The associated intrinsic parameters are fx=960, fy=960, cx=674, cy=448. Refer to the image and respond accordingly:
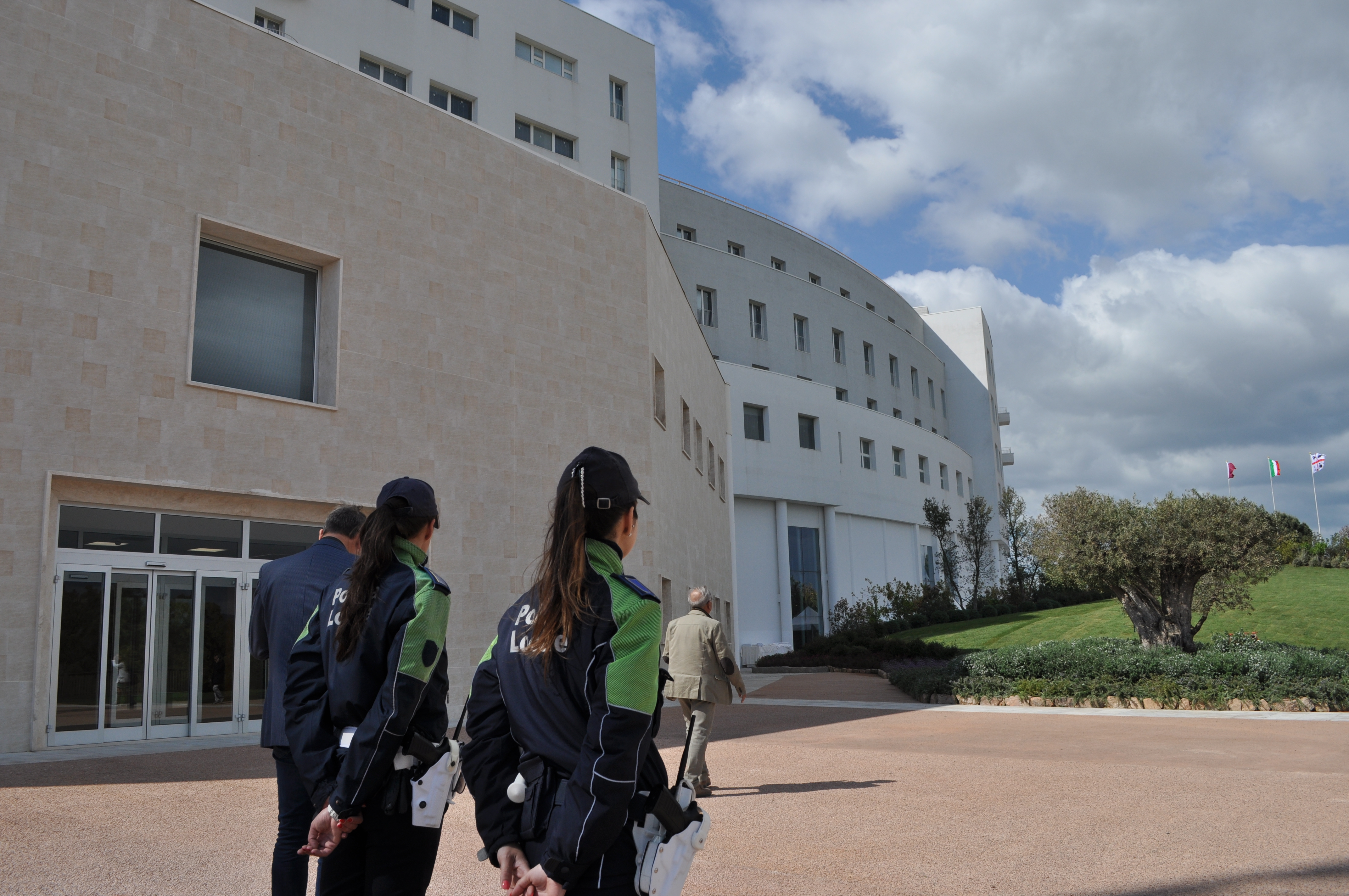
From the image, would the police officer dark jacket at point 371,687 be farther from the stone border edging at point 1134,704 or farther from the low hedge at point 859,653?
the low hedge at point 859,653

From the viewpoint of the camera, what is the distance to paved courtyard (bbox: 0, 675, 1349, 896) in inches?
211

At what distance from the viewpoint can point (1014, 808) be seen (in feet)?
23.7

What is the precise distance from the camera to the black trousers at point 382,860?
9.21 feet

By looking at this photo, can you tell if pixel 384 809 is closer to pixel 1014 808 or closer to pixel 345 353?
pixel 1014 808

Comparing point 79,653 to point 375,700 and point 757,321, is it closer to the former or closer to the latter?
point 375,700

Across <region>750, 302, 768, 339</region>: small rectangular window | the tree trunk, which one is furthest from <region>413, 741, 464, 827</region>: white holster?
<region>750, 302, 768, 339</region>: small rectangular window

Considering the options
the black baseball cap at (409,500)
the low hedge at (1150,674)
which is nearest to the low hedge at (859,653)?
the low hedge at (1150,674)

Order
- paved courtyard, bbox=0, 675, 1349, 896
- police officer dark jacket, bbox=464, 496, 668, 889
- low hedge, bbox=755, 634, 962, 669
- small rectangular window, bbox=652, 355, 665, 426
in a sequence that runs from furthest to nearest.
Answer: low hedge, bbox=755, 634, 962, 669 < small rectangular window, bbox=652, 355, 665, 426 < paved courtyard, bbox=0, 675, 1349, 896 < police officer dark jacket, bbox=464, 496, 668, 889

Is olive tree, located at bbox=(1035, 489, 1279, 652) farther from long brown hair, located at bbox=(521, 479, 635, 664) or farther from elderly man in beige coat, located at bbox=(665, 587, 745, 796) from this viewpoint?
long brown hair, located at bbox=(521, 479, 635, 664)

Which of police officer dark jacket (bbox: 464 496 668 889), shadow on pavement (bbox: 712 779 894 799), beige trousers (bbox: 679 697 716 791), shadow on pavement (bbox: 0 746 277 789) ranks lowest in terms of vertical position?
shadow on pavement (bbox: 712 779 894 799)

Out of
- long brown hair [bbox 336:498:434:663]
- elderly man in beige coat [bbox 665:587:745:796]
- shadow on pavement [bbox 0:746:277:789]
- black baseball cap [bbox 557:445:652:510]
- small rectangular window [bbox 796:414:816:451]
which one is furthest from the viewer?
small rectangular window [bbox 796:414:816:451]

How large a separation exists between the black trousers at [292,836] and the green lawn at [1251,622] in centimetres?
2304

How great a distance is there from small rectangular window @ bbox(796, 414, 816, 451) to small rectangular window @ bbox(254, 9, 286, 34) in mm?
25078

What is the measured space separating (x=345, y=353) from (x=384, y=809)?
40.6ft
